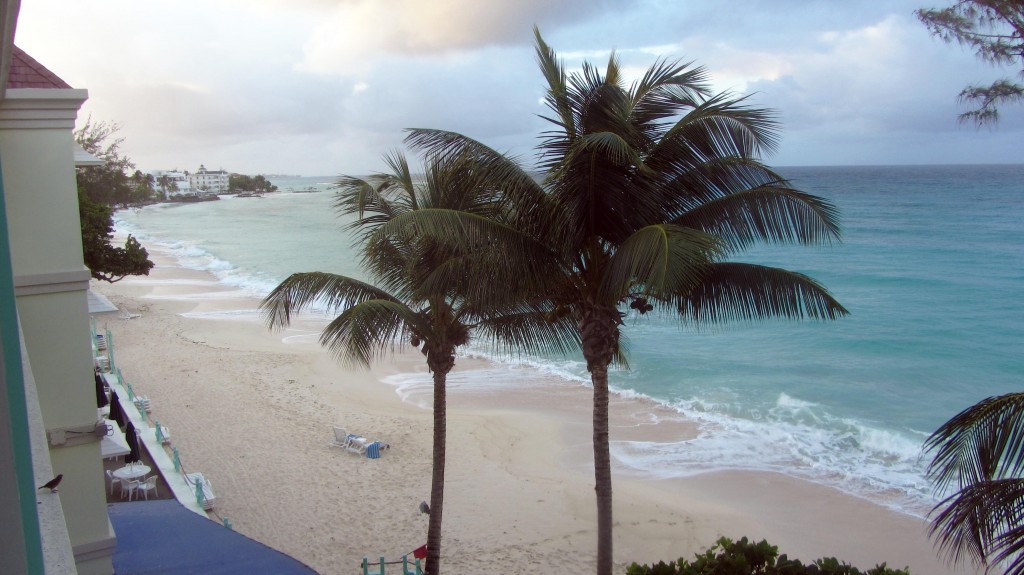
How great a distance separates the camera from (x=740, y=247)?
831 cm

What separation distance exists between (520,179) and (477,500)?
7.53 metres

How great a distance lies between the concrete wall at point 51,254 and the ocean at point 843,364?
692 centimetres

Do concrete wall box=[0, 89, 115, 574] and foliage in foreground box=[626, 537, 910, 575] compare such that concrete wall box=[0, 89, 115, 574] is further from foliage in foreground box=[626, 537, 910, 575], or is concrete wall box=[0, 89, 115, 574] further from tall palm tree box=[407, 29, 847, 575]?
foliage in foreground box=[626, 537, 910, 575]

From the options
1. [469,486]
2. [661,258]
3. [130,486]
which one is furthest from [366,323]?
[469,486]

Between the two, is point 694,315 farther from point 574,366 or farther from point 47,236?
point 574,366

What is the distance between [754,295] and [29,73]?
692 centimetres

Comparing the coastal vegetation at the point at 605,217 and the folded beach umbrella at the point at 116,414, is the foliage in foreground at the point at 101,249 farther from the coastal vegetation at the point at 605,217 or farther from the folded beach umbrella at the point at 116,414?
the coastal vegetation at the point at 605,217

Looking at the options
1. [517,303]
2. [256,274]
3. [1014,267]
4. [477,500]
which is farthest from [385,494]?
[1014,267]

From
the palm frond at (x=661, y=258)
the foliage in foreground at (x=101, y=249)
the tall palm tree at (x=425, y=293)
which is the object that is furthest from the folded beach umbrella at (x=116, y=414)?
the palm frond at (x=661, y=258)

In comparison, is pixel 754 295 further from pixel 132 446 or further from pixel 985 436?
pixel 132 446

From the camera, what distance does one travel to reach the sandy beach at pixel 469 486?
11695 millimetres

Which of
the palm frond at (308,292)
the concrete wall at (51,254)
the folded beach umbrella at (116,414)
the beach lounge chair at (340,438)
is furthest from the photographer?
the beach lounge chair at (340,438)

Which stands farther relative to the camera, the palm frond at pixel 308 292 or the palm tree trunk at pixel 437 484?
the palm tree trunk at pixel 437 484

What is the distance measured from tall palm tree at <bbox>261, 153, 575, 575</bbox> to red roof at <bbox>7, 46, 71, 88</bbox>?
9.52 feet
